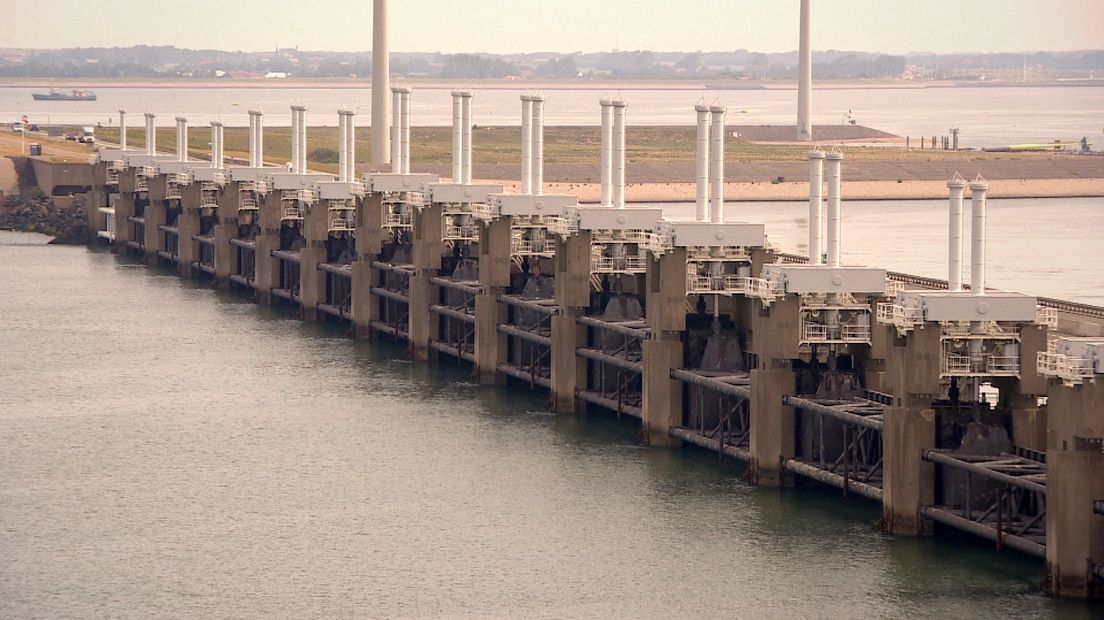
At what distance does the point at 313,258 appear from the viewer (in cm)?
11469

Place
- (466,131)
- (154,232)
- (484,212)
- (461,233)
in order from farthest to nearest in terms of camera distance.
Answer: (154,232) → (466,131) → (461,233) → (484,212)

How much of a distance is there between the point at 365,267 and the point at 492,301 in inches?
689

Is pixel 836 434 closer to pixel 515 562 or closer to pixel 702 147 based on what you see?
pixel 515 562

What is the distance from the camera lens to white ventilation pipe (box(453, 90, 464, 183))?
106812 mm

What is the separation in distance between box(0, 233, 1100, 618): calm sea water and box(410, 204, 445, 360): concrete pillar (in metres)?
1.80

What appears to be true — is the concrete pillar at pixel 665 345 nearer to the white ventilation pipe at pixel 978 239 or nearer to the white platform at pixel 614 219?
the white platform at pixel 614 219

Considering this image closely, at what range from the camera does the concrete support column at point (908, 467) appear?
58812 mm

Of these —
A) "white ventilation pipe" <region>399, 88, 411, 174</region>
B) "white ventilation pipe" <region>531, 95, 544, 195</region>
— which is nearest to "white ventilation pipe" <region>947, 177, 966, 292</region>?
"white ventilation pipe" <region>531, 95, 544, 195</region>

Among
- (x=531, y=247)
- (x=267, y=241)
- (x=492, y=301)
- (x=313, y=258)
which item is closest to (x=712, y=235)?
(x=492, y=301)

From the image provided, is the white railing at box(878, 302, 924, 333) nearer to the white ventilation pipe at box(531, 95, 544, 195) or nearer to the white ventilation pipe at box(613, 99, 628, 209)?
the white ventilation pipe at box(613, 99, 628, 209)

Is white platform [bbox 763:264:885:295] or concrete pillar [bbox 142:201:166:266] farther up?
white platform [bbox 763:264:885:295]

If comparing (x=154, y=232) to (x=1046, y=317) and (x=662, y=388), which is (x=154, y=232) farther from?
(x=1046, y=317)

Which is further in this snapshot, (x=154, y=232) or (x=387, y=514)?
(x=154, y=232)

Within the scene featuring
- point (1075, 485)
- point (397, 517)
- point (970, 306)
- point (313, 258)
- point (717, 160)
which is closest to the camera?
point (1075, 485)
